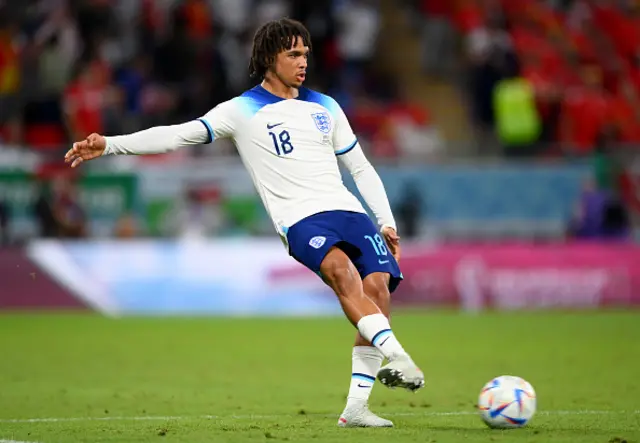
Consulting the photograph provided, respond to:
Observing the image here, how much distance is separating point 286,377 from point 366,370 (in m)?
4.13

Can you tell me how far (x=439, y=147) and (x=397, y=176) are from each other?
184 cm

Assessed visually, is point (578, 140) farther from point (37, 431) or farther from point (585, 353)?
point (37, 431)

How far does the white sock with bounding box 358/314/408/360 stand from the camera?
762cm

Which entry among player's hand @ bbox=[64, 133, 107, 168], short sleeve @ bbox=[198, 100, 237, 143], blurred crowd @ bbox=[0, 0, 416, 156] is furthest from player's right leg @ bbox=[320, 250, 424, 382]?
blurred crowd @ bbox=[0, 0, 416, 156]

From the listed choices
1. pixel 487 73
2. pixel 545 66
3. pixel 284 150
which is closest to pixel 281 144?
pixel 284 150

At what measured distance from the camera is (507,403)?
26.0 feet

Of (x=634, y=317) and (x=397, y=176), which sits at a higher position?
(x=397, y=176)

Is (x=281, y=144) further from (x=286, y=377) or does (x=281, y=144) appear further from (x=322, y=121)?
Answer: (x=286, y=377)

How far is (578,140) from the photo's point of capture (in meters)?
22.6

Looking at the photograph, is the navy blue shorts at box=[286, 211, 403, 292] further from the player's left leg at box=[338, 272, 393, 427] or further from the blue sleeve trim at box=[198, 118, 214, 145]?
the blue sleeve trim at box=[198, 118, 214, 145]

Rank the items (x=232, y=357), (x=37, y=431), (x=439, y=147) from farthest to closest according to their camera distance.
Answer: (x=439, y=147) < (x=232, y=357) < (x=37, y=431)

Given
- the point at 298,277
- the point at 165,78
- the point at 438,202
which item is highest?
the point at 165,78

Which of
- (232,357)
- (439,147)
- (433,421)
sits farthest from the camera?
(439,147)

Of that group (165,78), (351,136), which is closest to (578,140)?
(165,78)
